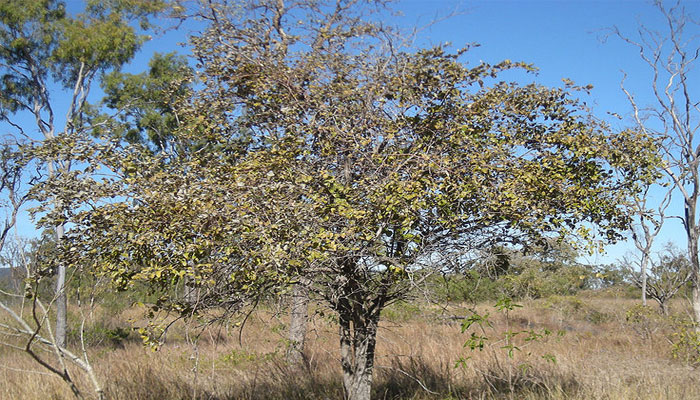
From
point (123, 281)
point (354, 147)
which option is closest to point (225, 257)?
point (123, 281)

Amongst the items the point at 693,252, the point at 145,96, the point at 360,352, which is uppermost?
the point at 145,96

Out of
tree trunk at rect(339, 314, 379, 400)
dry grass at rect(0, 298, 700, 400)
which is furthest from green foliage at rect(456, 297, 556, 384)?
tree trunk at rect(339, 314, 379, 400)

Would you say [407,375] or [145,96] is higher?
[145,96]

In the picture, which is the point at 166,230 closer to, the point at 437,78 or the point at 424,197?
the point at 424,197

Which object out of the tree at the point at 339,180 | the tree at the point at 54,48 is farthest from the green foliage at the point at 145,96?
the tree at the point at 339,180

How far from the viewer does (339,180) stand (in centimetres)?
513

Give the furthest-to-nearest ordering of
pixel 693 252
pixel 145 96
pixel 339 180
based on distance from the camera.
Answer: pixel 145 96, pixel 693 252, pixel 339 180

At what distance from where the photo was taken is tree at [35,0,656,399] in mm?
4031

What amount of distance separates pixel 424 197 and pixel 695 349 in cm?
866

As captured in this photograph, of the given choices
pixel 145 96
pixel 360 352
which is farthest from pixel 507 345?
pixel 145 96

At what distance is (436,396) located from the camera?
6938 mm

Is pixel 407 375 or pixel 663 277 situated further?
pixel 663 277

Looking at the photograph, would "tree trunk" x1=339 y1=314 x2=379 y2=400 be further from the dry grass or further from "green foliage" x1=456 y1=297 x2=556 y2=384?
"green foliage" x1=456 y1=297 x2=556 y2=384

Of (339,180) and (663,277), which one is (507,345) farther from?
(663,277)
